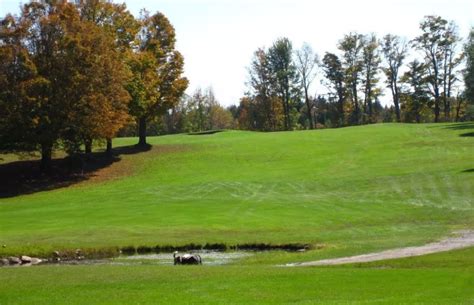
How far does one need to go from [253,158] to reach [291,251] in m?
39.3

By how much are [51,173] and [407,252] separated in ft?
148

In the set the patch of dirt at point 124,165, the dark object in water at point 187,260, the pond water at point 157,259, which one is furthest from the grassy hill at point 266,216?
the dark object in water at point 187,260

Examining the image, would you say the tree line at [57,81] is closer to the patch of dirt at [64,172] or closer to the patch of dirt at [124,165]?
the patch of dirt at [64,172]

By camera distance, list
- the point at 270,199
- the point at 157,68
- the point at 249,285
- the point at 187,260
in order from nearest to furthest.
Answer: the point at 249,285 → the point at 187,260 → the point at 270,199 → the point at 157,68

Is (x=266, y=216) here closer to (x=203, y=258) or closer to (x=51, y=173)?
(x=203, y=258)

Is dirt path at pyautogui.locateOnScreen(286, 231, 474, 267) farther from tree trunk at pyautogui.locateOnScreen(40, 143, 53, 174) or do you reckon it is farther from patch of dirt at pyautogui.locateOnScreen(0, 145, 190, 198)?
tree trunk at pyautogui.locateOnScreen(40, 143, 53, 174)

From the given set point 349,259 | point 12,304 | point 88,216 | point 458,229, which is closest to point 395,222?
point 458,229

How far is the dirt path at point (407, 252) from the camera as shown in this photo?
81.6ft

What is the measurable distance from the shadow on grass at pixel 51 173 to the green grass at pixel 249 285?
3536 centimetres

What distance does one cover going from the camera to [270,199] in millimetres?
45844

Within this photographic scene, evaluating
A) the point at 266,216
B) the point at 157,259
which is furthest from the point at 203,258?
the point at 266,216

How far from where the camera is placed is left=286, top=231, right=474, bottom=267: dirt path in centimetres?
2488

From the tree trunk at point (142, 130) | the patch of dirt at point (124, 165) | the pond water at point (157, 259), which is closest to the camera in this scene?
the pond water at point (157, 259)

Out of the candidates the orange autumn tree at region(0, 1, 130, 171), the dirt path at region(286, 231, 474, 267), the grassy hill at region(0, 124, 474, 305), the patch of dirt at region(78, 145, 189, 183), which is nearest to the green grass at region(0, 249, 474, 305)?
the grassy hill at region(0, 124, 474, 305)
